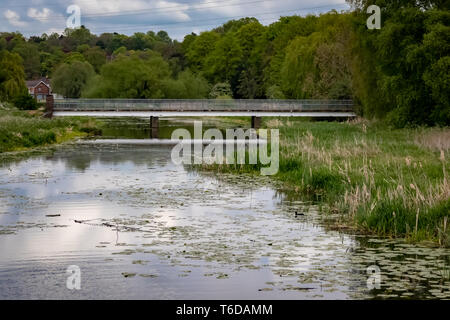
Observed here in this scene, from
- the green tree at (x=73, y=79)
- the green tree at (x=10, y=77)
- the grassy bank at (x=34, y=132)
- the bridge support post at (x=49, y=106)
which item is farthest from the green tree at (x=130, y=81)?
the green tree at (x=73, y=79)

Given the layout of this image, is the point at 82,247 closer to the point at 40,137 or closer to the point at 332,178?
the point at 332,178

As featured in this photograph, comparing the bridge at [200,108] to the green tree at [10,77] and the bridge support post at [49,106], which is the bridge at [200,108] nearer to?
the bridge support post at [49,106]

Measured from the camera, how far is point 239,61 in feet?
367

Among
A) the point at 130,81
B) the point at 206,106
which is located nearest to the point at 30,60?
the point at 130,81

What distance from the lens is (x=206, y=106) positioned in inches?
2566

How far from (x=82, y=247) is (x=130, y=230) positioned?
2030 mm

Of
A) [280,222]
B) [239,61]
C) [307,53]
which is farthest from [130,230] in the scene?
[239,61]

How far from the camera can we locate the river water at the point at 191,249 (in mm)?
12523

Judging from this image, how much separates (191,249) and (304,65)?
57.4 metres

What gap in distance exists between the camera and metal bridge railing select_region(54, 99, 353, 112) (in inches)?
2505

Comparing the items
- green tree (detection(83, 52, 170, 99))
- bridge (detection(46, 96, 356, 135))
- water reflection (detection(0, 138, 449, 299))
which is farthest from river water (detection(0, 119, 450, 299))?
green tree (detection(83, 52, 170, 99))

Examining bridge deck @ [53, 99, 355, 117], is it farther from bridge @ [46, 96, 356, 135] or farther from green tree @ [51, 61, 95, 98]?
green tree @ [51, 61, 95, 98]

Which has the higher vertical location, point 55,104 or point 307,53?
point 307,53

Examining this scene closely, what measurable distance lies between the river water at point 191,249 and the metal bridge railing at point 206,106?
38.5 m
